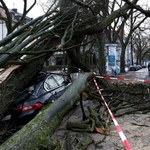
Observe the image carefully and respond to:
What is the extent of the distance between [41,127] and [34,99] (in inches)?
96.1

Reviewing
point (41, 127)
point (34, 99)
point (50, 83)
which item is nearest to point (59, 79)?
point (50, 83)

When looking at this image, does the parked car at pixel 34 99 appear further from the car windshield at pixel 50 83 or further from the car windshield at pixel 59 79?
the car windshield at pixel 59 79

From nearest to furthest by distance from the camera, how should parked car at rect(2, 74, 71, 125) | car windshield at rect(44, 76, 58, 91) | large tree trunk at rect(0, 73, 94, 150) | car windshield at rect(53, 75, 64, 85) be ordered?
large tree trunk at rect(0, 73, 94, 150)
parked car at rect(2, 74, 71, 125)
car windshield at rect(44, 76, 58, 91)
car windshield at rect(53, 75, 64, 85)

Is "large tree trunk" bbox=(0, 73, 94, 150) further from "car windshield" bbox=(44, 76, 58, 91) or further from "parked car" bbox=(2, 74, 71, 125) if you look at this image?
"car windshield" bbox=(44, 76, 58, 91)

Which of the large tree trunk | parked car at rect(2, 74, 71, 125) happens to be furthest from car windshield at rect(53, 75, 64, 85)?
the large tree trunk

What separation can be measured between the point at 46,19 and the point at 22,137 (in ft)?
16.2

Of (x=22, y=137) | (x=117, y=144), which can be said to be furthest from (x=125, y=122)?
(x=22, y=137)

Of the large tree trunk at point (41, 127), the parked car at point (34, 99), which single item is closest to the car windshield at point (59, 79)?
the parked car at point (34, 99)

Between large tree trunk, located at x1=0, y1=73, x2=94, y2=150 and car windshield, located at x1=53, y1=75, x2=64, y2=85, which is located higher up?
car windshield, located at x1=53, y1=75, x2=64, y2=85

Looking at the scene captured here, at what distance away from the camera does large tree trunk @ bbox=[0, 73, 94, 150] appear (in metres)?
4.83

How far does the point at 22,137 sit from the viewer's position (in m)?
4.95

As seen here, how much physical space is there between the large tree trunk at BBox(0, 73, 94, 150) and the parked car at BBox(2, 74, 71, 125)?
1.03 metres

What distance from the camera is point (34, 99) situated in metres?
7.83

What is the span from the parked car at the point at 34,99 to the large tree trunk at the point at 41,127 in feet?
3.39
